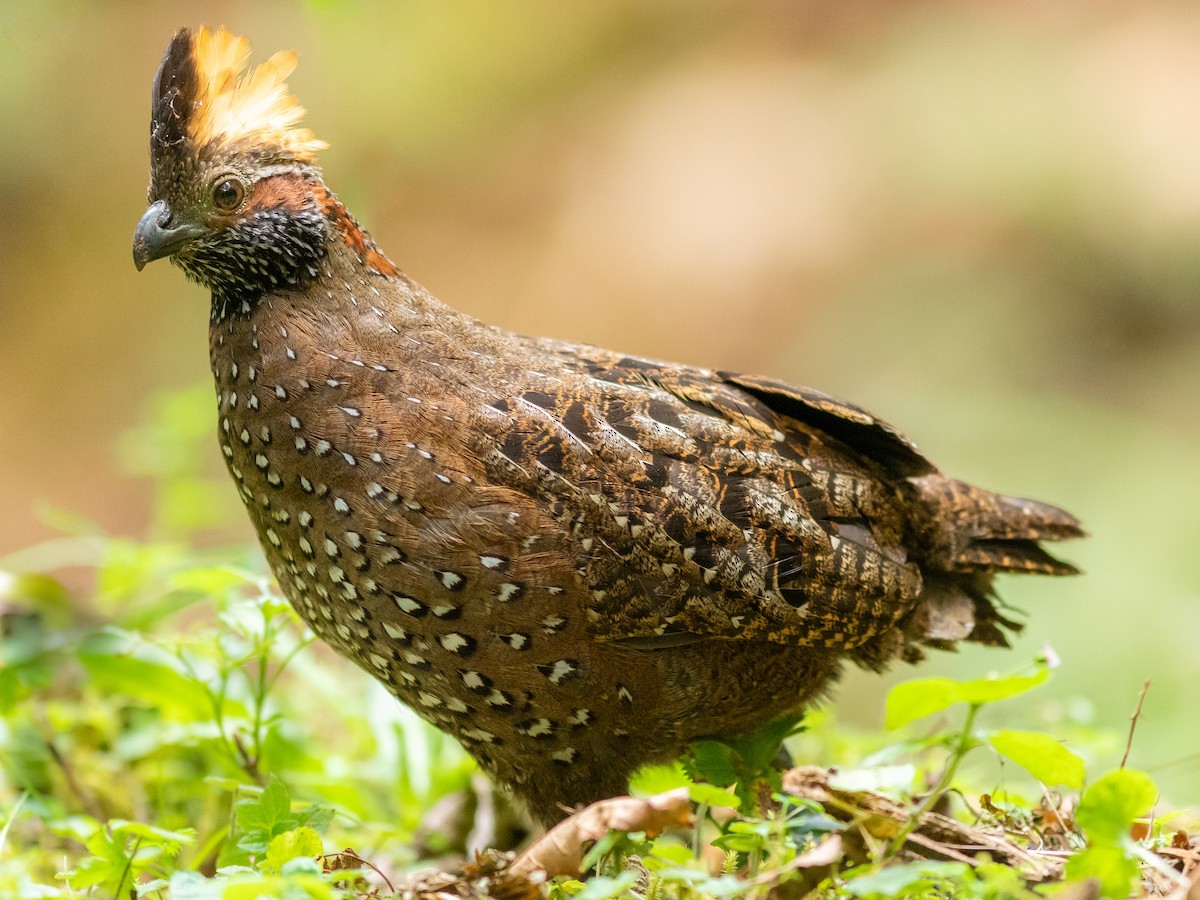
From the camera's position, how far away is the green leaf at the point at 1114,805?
2395 mm

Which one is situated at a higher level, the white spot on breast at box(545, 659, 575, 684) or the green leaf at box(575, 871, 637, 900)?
the white spot on breast at box(545, 659, 575, 684)

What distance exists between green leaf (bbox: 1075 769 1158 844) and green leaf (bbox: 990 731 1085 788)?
3.4 inches

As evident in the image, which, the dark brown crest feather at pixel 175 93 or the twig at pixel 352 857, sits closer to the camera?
the twig at pixel 352 857

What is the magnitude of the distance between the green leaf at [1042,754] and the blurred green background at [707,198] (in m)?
6.73

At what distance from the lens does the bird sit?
3.35 m

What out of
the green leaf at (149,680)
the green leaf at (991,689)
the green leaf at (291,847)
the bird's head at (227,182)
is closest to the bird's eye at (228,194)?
the bird's head at (227,182)

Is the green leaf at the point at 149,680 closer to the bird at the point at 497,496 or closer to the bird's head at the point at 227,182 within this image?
the bird at the point at 497,496

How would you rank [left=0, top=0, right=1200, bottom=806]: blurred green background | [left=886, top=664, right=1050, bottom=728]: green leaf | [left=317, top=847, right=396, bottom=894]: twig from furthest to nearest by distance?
[left=0, top=0, right=1200, bottom=806]: blurred green background, [left=317, top=847, right=396, bottom=894]: twig, [left=886, top=664, right=1050, bottom=728]: green leaf

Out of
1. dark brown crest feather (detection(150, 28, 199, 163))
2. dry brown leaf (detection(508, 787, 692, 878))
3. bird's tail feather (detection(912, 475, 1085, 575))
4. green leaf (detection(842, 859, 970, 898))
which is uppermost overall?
dark brown crest feather (detection(150, 28, 199, 163))

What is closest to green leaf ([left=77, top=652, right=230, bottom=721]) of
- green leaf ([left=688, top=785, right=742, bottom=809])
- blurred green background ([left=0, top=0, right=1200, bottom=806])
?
green leaf ([left=688, top=785, right=742, bottom=809])

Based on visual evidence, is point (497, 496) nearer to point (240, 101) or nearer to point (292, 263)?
point (292, 263)

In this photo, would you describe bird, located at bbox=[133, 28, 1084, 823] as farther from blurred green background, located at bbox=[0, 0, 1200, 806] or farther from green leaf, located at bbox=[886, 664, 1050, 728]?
blurred green background, located at bbox=[0, 0, 1200, 806]

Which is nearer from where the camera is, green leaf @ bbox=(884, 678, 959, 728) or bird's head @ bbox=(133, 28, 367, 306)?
green leaf @ bbox=(884, 678, 959, 728)

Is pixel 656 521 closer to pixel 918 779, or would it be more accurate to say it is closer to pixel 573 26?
pixel 918 779
